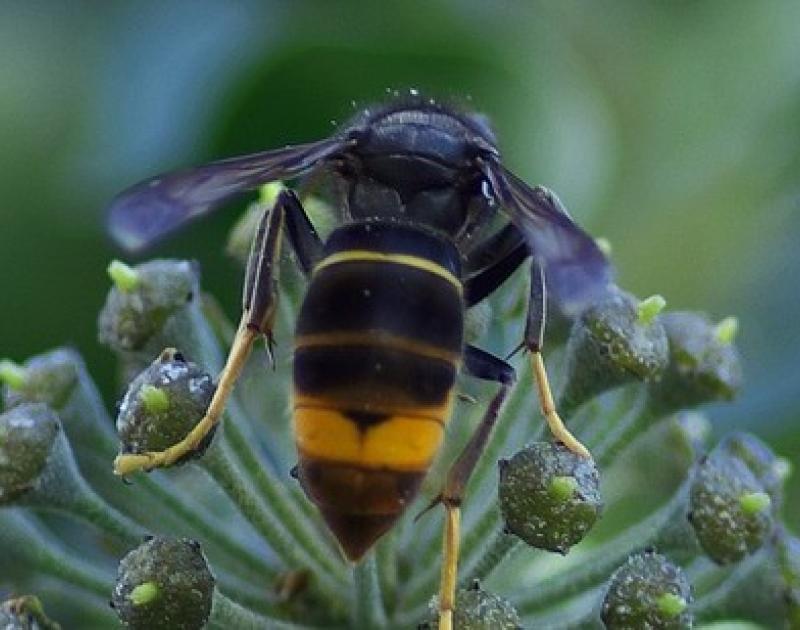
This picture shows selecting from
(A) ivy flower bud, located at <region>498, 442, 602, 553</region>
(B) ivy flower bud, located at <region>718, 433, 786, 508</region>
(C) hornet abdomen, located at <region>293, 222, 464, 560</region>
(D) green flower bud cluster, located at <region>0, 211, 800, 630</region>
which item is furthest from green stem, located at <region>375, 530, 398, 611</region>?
(B) ivy flower bud, located at <region>718, 433, 786, 508</region>

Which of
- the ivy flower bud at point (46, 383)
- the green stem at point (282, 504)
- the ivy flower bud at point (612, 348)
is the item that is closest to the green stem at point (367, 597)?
the green stem at point (282, 504)

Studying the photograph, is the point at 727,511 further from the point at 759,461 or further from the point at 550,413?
the point at 550,413

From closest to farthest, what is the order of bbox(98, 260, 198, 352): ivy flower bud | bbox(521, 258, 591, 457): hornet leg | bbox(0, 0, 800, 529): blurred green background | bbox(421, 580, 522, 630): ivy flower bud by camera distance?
bbox(421, 580, 522, 630): ivy flower bud < bbox(521, 258, 591, 457): hornet leg < bbox(98, 260, 198, 352): ivy flower bud < bbox(0, 0, 800, 529): blurred green background

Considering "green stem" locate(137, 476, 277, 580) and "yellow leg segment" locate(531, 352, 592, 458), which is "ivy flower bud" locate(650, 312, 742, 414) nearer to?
"yellow leg segment" locate(531, 352, 592, 458)

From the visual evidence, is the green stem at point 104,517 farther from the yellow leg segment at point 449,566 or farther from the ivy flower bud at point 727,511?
the ivy flower bud at point 727,511

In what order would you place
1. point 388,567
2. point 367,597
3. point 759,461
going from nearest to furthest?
point 367,597, point 388,567, point 759,461

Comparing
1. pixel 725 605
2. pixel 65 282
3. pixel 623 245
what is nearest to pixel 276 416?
pixel 725 605

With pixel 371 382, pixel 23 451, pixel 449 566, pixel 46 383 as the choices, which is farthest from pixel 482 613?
pixel 46 383
